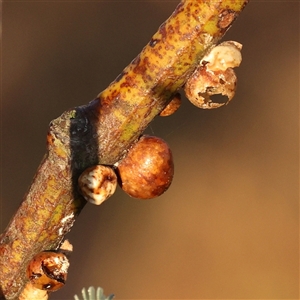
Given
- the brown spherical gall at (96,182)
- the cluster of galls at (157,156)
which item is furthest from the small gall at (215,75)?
the brown spherical gall at (96,182)

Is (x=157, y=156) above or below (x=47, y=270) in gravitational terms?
above

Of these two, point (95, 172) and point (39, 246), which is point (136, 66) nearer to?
Answer: point (95, 172)

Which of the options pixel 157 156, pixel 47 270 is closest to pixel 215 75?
pixel 157 156

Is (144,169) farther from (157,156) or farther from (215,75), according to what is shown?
(215,75)

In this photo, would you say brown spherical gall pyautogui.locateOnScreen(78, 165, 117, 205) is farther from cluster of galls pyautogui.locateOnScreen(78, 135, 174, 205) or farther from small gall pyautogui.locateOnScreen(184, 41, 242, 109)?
small gall pyautogui.locateOnScreen(184, 41, 242, 109)

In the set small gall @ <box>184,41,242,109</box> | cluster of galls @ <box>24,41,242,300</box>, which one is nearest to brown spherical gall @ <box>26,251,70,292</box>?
cluster of galls @ <box>24,41,242,300</box>

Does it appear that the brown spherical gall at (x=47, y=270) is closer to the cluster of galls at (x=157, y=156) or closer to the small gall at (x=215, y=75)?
the cluster of galls at (x=157, y=156)
